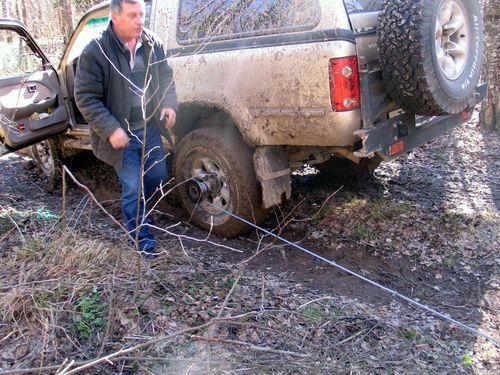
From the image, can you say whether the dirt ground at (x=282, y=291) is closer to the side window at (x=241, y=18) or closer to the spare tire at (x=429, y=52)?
the spare tire at (x=429, y=52)

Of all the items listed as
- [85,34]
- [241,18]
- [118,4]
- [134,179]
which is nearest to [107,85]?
[118,4]

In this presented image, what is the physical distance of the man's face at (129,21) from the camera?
10.7 ft

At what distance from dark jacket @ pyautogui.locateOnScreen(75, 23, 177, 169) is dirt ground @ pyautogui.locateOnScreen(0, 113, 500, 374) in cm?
54

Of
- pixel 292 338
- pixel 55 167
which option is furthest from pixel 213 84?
pixel 55 167

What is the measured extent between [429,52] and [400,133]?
0.66 m

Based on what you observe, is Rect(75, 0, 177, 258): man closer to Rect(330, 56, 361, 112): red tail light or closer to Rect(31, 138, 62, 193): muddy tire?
Rect(330, 56, 361, 112): red tail light

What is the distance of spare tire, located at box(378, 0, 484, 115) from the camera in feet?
9.99

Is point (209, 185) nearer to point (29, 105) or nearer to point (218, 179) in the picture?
point (218, 179)

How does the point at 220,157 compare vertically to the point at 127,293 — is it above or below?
above

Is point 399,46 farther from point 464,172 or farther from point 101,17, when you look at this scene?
point 101,17

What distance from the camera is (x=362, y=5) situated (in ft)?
11.4

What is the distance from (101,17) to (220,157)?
2.17 m

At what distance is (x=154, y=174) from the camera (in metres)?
3.97

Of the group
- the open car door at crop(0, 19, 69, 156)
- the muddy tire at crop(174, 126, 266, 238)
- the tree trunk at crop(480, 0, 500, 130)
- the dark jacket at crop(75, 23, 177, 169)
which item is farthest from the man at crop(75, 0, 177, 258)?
the tree trunk at crop(480, 0, 500, 130)
